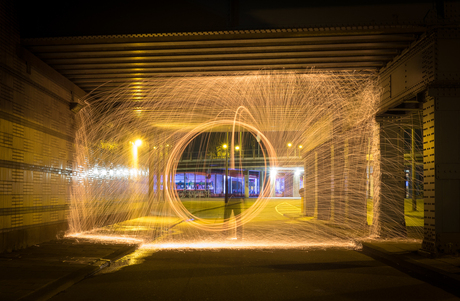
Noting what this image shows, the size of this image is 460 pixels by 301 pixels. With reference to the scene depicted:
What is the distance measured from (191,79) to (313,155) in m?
10.2

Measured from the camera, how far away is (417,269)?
7.66 m

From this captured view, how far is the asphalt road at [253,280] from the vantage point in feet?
19.4

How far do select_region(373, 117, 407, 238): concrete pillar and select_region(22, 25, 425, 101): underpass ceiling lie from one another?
252 centimetres

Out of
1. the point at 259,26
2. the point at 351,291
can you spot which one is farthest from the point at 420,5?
the point at 351,291

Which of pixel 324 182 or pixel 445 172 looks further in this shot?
pixel 324 182

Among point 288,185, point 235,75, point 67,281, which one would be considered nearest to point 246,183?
point 288,185

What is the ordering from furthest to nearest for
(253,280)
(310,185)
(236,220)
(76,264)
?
1. (236,220)
2. (310,185)
3. (76,264)
4. (253,280)

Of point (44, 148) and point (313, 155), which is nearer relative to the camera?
point (44, 148)

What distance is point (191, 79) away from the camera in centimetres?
1337

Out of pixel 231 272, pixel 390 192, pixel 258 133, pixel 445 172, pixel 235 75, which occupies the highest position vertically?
pixel 235 75

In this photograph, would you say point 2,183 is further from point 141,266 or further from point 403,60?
point 403,60

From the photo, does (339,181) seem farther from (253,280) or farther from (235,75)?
(253,280)

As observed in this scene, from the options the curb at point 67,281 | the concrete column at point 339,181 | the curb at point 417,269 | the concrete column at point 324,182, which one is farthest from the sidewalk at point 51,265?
the concrete column at point 324,182

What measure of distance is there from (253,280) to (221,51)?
20.6ft
